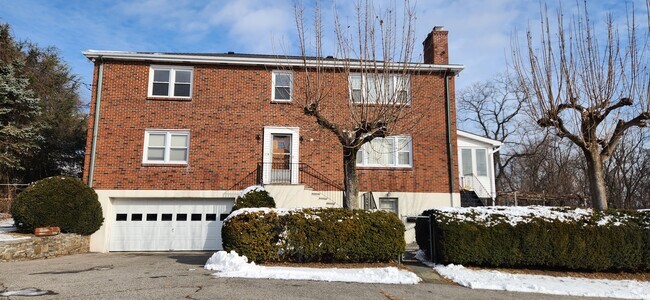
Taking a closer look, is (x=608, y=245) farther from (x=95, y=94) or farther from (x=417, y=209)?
→ (x=95, y=94)

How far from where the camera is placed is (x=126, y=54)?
49.9 feet

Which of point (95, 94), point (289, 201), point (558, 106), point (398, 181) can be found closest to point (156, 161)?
point (95, 94)

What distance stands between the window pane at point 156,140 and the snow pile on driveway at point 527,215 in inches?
402

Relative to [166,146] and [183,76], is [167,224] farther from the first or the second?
[183,76]

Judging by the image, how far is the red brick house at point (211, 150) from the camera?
14.8 m

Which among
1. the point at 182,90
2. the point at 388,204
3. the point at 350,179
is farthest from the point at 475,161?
the point at 182,90

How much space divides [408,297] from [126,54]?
13.3 m

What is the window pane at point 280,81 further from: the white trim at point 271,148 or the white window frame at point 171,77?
the white window frame at point 171,77

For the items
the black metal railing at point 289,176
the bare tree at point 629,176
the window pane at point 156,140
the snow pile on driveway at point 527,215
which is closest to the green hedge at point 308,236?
the snow pile on driveway at point 527,215

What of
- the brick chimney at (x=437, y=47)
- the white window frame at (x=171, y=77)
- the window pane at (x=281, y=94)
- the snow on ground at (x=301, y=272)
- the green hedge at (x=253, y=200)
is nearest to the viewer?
the snow on ground at (x=301, y=272)

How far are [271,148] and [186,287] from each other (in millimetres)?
8718

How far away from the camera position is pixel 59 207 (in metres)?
12.4

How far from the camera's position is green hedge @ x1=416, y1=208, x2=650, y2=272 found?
9.32 m

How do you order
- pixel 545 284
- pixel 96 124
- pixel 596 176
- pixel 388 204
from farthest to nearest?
pixel 388 204, pixel 96 124, pixel 596 176, pixel 545 284
